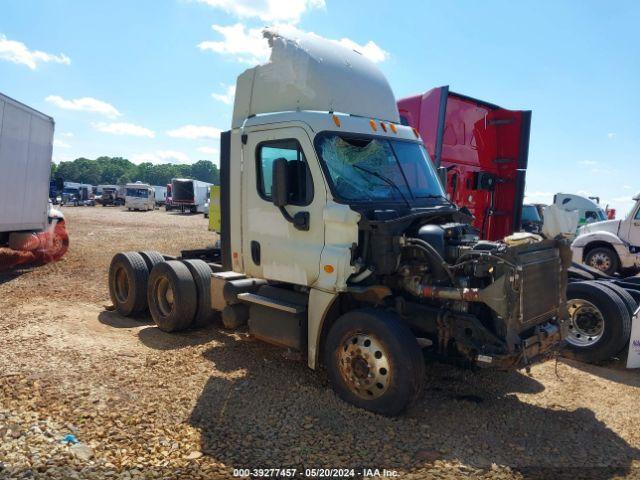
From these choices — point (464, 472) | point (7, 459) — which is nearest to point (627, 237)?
point (464, 472)

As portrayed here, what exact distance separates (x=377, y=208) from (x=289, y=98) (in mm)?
1598

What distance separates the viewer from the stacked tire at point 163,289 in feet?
22.2

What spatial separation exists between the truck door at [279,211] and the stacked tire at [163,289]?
1.43 m

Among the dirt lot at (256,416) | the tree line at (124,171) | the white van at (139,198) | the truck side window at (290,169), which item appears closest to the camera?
the dirt lot at (256,416)

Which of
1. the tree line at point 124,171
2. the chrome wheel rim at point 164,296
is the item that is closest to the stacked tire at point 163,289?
the chrome wheel rim at point 164,296

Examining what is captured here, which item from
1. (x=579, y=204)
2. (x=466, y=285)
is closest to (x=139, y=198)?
(x=579, y=204)

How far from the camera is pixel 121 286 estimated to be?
7902mm

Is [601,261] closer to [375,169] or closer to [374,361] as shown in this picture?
[375,169]

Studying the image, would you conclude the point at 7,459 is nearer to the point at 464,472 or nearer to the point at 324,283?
the point at 324,283

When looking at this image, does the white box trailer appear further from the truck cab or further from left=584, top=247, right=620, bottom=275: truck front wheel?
left=584, top=247, right=620, bottom=275: truck front wheel

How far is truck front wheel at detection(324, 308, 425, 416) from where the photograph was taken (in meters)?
4.25

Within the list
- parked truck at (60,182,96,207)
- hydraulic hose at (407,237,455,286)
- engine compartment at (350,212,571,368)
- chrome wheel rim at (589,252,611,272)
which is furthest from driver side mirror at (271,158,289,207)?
parked truck at (60,182,96,207)

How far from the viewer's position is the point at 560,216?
4844 mm

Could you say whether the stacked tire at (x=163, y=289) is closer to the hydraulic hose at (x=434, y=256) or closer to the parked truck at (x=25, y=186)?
the hydraulic hose at (x=434, y=256)
